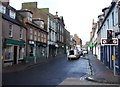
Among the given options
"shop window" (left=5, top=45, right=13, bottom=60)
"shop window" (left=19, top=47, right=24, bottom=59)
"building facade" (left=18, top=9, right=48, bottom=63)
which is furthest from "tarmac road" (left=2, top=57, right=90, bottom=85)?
"building facade" (left=18, top=9, right=48, bottom=63)

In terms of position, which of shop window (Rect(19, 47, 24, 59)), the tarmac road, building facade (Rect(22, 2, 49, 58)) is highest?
building facade (Rect(22, 2, 49, 58))

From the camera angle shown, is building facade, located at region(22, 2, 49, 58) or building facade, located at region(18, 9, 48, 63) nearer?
building facade, located at region(18, 9, 48, 63)

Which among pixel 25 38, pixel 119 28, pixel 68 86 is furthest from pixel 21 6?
pixel 68 86

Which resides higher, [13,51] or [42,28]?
[42,28]

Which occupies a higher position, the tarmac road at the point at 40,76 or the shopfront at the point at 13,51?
the shopfront at the point at 13,51

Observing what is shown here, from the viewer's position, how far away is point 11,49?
773 inches

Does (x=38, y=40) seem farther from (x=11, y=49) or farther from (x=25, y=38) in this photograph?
(x=11, y=49)

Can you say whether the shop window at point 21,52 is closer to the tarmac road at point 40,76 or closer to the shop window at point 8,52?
the shop window at point 8,52

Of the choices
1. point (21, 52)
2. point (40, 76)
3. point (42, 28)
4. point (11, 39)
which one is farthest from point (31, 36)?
point (40, 76)

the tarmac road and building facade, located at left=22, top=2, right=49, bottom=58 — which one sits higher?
building facade, located at left=22, top=2, right=49, bottom=58

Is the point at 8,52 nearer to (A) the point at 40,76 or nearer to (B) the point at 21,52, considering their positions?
(B) the point at 21,52

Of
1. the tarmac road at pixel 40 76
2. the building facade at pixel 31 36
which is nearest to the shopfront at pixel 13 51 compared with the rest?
the building facade at pixel 31 36

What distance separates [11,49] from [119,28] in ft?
44.9

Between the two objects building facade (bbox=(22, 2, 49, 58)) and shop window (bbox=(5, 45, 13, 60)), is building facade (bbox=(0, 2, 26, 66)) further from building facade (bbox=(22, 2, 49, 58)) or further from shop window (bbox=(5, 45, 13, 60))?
→ building facade (bbox=(22, 2, 49, 58))
